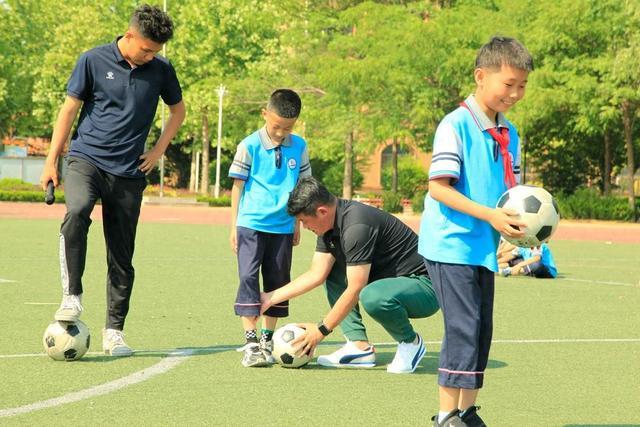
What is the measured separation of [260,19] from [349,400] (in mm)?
48339

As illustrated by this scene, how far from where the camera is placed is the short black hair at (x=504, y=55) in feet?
16.8

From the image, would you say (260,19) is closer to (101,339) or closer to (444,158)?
(101,339)

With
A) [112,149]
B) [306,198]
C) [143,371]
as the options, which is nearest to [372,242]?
[306,198]

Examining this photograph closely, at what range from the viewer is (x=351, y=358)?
7641 mm

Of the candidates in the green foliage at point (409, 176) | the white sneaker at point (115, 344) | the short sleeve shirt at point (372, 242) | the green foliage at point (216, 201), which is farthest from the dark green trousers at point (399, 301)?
the green foliage at point (409, 176)

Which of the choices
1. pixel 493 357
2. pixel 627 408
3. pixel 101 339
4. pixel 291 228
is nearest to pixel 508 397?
pixel 627 408

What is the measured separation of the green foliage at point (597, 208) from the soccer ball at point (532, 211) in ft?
115

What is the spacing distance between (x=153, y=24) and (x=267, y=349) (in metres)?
2.29

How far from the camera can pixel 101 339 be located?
862 cm

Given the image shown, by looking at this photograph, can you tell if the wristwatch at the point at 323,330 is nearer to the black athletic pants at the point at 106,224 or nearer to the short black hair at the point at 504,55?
the black athletic pants at the point at 106,224

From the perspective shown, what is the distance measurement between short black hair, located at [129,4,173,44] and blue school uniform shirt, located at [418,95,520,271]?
9.44 ft

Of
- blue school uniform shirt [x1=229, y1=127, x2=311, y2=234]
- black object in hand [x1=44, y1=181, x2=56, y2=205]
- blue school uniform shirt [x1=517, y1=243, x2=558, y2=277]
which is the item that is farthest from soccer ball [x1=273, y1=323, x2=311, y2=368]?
blue school uniform shirt [x1=517, y1=243, x2=558, y2=277]

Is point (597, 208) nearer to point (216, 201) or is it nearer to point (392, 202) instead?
point (392, 202)

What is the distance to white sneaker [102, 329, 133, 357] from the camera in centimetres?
778
